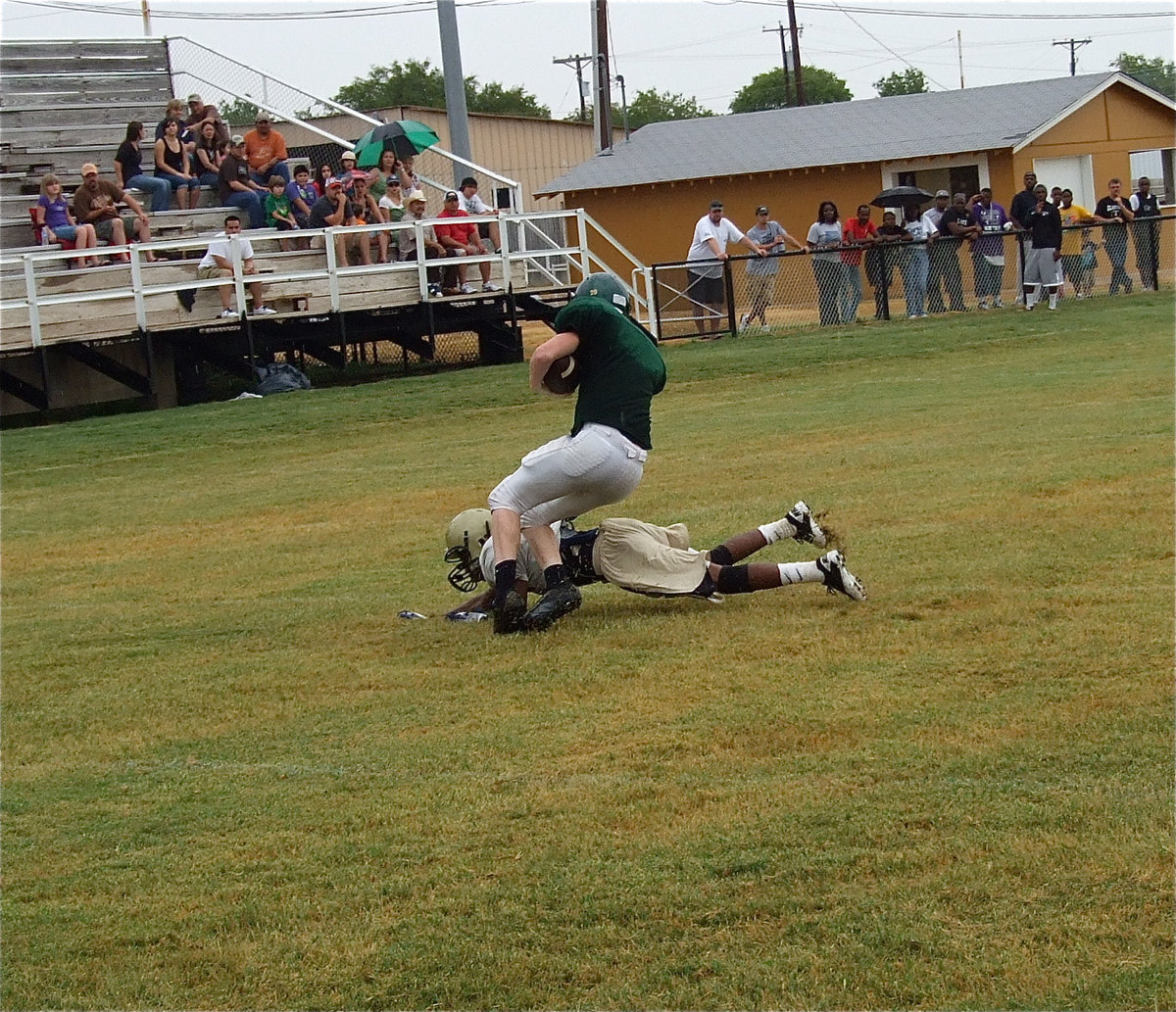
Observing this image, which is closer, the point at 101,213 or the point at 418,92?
the point at 101,213

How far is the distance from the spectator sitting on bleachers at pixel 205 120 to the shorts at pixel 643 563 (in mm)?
19467

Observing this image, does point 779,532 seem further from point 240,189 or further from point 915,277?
point 240,189

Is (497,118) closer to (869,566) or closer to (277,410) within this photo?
(277,410)

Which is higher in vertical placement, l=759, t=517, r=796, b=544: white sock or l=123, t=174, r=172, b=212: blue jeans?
l=123, t=174, r=172, b=212: blue jeans

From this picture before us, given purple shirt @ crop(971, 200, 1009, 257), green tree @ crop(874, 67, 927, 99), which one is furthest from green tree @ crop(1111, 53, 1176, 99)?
purple shirt @ crop(971, 200, 1009, 257)

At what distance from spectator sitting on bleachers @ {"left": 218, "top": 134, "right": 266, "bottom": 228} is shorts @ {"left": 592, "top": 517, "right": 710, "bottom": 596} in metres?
18.3

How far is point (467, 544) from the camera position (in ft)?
27.3

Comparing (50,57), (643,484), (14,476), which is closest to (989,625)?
(643,484)

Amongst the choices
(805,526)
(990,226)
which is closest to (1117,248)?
(990,226)

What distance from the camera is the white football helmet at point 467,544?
27.2ft

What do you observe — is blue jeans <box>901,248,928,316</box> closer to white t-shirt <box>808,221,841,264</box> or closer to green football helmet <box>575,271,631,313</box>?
white t-shirt <box>808,221,841,264</box>

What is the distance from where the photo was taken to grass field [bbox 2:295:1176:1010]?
4.19 metres

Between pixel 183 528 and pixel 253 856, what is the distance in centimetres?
779

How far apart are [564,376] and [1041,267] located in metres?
18.3
